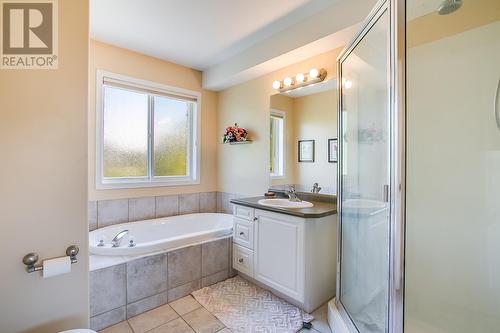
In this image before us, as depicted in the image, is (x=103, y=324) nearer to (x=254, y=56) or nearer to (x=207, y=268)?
(x=207, y=268)

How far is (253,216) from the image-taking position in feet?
8.11

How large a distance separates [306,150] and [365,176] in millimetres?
1017

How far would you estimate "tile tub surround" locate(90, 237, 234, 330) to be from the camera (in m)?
1.85

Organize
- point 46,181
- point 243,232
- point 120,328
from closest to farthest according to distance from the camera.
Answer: point 46,181
point 120,328
point 243,232

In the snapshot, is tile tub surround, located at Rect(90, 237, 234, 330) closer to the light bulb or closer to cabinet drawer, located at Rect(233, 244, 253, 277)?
cabinet drawer, located at Rect(233, 244, 253, 277)

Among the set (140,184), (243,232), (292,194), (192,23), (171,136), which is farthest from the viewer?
(171,136)

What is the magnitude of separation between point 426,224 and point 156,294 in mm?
2345

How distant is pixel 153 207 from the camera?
3.18m

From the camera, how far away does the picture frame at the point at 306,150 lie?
2639 mm

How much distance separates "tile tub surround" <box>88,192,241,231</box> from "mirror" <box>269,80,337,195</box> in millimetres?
1037

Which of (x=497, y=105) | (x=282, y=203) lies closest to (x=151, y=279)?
(x=282, y=203)

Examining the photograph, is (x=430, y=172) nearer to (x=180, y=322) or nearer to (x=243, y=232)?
(x=243, y=232)

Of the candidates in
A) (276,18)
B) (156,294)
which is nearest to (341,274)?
(156,294)

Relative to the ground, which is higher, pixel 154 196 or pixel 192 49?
pixel 192 49
